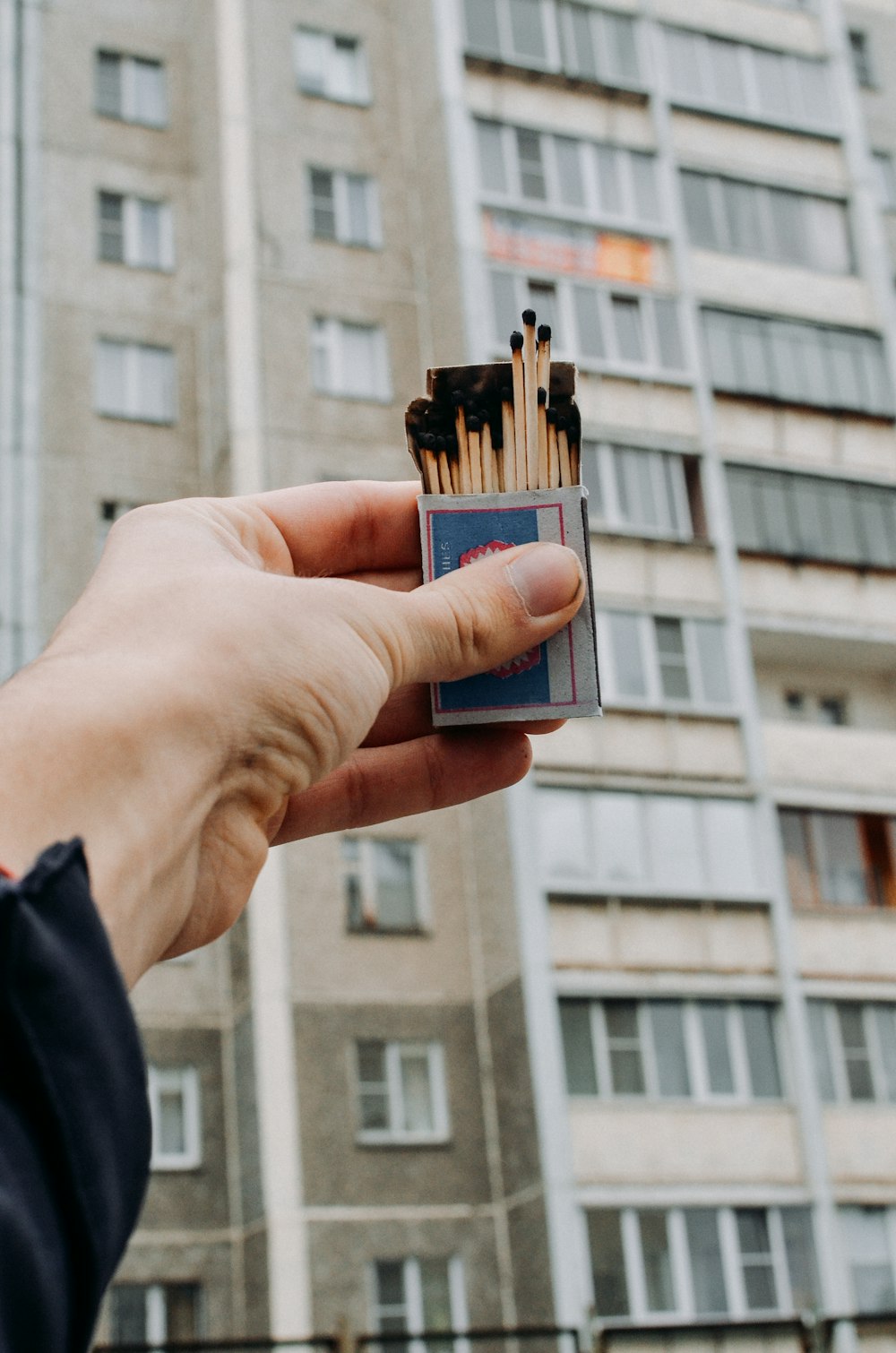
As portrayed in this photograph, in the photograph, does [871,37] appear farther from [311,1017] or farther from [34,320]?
[311,1017]

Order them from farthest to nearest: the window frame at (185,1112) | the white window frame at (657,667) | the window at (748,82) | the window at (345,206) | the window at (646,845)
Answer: the window at (748,82), the window at (345,206), the white window frame at (657,667), the window at (646,845), the window frame at (185,1112)

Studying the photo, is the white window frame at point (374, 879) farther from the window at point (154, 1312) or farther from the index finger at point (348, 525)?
the index finger at point (348, 525)

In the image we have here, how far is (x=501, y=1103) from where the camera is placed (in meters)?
22.7

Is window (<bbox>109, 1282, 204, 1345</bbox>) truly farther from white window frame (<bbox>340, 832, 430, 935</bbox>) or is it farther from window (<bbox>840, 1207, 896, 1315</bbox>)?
window (<bbox>840, 1207, 896, 1315</bbox>)

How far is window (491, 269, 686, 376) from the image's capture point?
1049 inches

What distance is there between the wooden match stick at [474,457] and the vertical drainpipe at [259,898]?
15.1 meters

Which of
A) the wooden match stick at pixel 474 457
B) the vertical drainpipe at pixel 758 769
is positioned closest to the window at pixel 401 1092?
the vertical drainpipe at pixel 758 769

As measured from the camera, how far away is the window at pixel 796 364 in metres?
27.8

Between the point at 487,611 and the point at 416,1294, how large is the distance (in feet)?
67.7

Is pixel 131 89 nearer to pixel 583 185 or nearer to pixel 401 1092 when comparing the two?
pixel 583 185

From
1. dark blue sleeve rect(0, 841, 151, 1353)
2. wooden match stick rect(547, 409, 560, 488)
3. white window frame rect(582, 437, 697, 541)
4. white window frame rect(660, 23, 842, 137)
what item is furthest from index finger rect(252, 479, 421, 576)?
white window frame rect(660, 23, 842, 137)

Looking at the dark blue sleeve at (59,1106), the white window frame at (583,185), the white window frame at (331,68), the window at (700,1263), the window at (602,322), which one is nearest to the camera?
the dark blue sleeve at (59,1106)

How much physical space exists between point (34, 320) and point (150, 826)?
26.4m

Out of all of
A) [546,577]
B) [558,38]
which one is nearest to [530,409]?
[546,577]
